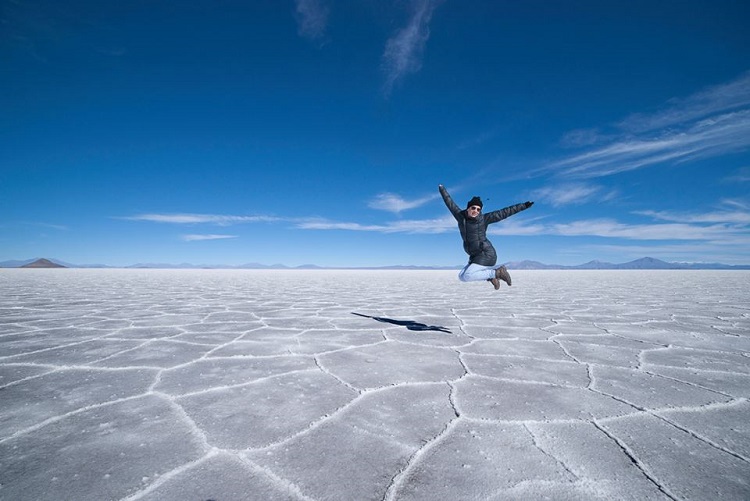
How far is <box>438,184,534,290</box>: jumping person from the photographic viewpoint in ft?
9.71

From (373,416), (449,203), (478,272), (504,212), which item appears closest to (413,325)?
(478,272)

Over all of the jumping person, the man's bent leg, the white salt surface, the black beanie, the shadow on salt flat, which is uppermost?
the black beanie

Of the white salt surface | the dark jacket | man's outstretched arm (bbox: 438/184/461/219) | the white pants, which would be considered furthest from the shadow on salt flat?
man's outstretched arm (bbox: 438/184/461/219)

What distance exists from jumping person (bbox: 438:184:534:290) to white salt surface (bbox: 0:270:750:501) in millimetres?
595

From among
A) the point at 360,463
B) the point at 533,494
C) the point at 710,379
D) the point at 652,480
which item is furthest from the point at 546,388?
the point at 360,463

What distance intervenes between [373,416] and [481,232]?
204cm

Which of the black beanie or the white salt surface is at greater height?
the black beanie

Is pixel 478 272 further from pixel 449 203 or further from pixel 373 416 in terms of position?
pixel 373 416

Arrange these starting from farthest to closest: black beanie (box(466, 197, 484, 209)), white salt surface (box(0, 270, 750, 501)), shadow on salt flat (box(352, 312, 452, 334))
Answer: shadow on salt flat (box(352, 312, 452, 334))
black beanie (box(466, 197, 484, 209))
white salt surface (box(0, 270, 750, 501))

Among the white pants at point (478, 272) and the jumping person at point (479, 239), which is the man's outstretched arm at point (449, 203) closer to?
the jumping person at point (479, 239)

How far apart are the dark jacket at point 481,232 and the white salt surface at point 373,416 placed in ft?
2.42

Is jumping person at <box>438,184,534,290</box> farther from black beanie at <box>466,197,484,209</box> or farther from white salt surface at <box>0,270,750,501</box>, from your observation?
white salt surface at <box>0,270,750,501</box>

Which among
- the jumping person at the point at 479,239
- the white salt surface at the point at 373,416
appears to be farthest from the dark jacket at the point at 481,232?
the white salt surface at the point at 373,416

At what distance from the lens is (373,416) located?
144 centimetres
